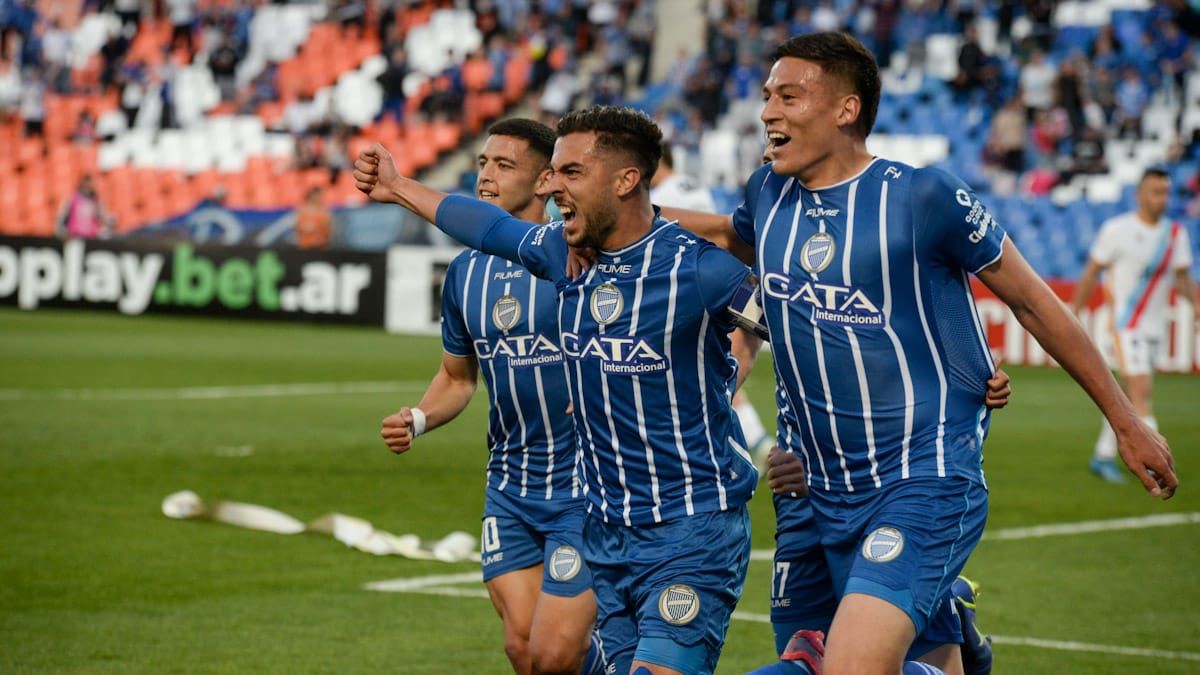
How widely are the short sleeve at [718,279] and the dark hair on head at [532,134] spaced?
1373 mm

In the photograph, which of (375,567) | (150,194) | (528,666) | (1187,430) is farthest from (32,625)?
(150,194)

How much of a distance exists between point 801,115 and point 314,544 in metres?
5.83

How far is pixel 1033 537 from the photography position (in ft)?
34.9

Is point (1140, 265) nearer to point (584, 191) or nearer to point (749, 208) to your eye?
point (749, 208)

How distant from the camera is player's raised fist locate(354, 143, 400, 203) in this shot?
5.35 metres

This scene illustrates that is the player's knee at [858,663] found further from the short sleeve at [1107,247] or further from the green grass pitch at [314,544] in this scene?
the short sleeve at [1107,247]

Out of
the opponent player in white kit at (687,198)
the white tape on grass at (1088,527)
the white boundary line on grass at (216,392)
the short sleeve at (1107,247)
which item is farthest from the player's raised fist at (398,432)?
the white boundary line on grass at (216,392)

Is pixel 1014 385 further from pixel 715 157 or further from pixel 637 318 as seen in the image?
pixel 637 318

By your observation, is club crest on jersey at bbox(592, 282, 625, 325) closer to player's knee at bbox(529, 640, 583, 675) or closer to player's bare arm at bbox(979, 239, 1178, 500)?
player's bare arm at bbox(979, 239, 1178, 500)

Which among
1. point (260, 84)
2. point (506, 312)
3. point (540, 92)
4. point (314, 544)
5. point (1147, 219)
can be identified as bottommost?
point (260, 84)

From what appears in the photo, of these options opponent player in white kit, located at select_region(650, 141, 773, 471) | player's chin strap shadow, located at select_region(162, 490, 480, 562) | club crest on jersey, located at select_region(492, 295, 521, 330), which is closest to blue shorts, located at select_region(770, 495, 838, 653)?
club crest on jersey, located at select_region(492, 295, 521, 330)

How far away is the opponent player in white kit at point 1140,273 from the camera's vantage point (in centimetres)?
1344

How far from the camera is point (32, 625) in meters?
7.81

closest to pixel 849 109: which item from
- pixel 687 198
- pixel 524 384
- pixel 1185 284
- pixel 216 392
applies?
pixel 524 384
